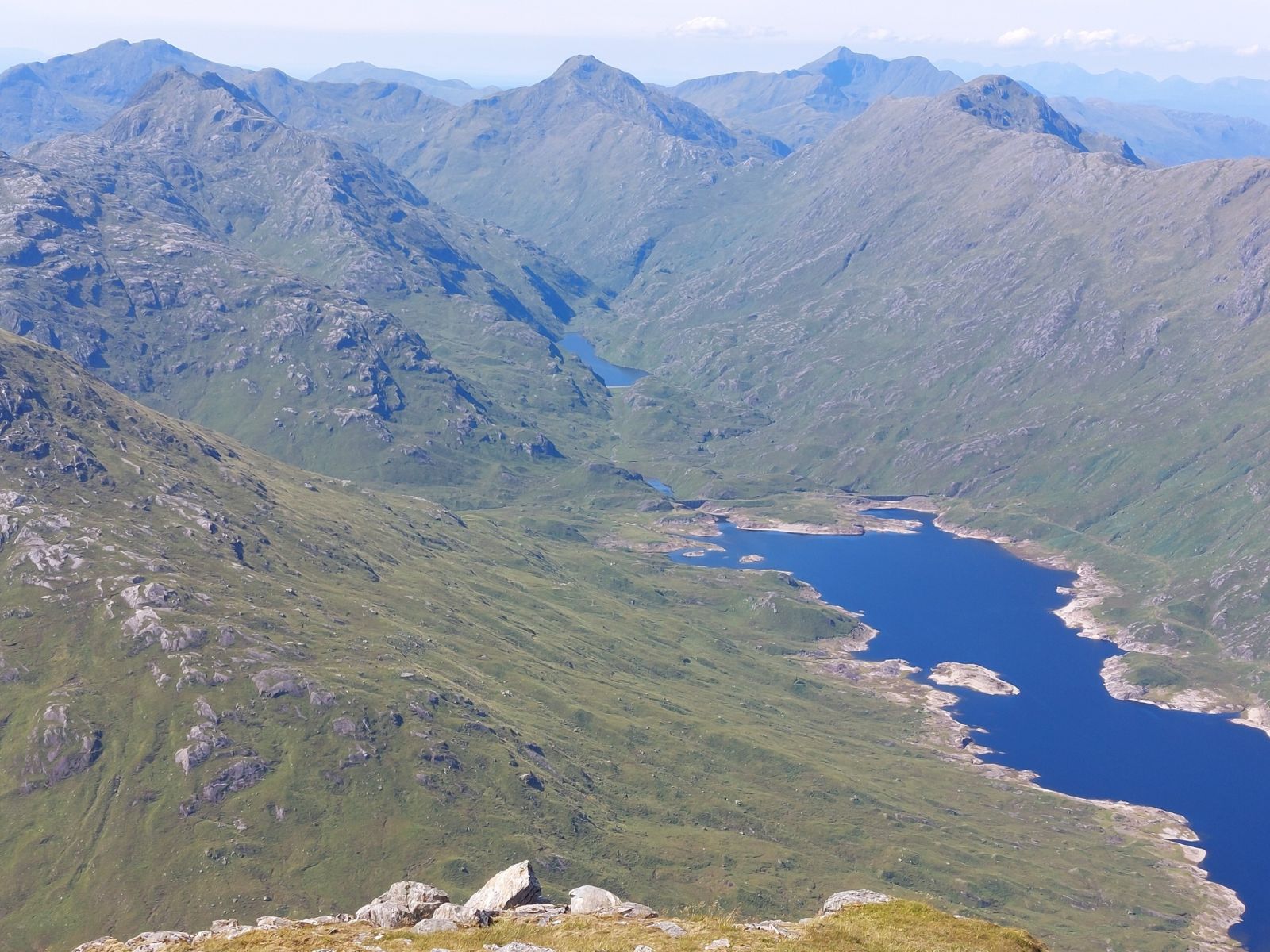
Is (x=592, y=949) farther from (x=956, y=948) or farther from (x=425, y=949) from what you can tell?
(x=956, y=948)

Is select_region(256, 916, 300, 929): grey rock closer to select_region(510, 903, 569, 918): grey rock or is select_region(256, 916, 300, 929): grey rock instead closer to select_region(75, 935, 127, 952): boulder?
select_region(75, 935, 127, 952): boulder

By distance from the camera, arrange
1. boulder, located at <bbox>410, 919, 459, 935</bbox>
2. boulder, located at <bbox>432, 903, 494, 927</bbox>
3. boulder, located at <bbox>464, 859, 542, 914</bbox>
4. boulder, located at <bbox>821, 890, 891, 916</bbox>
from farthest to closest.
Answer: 1. boulder, located at <bbox>821, 890, 891, 916</bbox>
2. boulder, located at <bbox>464, 859, 542, 914</bbox>
3. boulder, located at <bbox>432, 903, 494, 927</bbox>
4. boulder, located at <bbox>410, 919, 459, 935</bbox>

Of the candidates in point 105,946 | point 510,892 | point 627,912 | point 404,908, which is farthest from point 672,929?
point 105,946

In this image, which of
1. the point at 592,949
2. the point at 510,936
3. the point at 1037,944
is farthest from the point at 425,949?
the point at 1037,944

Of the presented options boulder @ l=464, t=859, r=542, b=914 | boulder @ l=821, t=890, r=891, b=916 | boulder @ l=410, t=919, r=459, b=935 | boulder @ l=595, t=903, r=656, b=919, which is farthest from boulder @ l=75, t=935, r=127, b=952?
boulder @ l=821, t=890, r=891, b=916

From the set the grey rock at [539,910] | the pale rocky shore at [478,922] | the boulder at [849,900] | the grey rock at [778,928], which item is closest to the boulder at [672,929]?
the pale rocky shore at [478,922]
